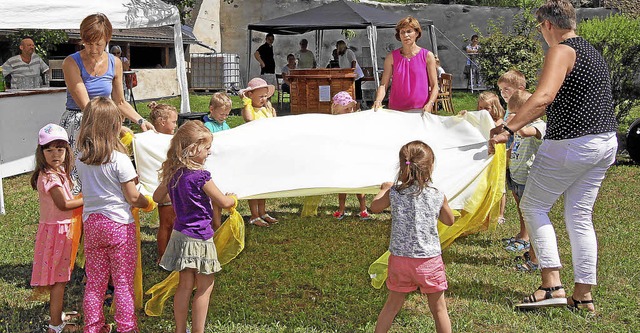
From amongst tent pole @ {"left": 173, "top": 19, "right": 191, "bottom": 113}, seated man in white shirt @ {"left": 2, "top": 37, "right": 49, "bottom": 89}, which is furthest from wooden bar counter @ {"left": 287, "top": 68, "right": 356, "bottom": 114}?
seated man in white shirt @ {"left": 2, "top": 37, "right": 49, "bottom": 89}

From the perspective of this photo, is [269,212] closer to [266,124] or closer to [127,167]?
[266,124]

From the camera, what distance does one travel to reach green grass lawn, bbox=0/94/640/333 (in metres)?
4.29

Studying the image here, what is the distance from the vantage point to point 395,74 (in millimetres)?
6215

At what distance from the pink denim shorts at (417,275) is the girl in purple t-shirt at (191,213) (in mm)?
957

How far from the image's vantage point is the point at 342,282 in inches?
201

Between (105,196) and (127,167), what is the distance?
0.20m

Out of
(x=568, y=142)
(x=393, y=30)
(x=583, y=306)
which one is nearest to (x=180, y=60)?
(x=568, y=142)

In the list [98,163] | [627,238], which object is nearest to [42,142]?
[98,163]

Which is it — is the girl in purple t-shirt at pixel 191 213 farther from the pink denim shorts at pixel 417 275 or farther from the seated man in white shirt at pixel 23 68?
the seated man in white shirt at pixel 23 68

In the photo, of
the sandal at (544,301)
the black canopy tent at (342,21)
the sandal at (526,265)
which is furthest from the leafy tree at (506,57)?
the sandal at (544,301)

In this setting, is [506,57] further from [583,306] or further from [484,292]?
[583,306]

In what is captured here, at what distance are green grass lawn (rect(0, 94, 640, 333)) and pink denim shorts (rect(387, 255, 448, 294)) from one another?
1.96ft

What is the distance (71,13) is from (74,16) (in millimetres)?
44

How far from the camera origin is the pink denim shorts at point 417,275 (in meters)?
3.65
